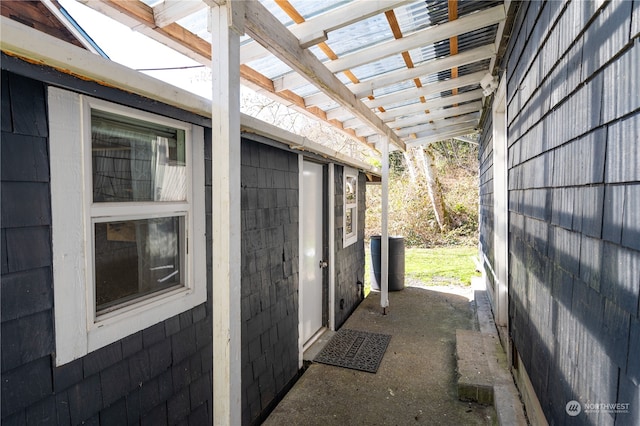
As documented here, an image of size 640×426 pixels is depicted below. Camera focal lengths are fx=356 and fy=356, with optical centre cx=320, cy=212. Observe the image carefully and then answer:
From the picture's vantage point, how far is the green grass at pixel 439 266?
7496mm

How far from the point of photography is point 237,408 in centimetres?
175

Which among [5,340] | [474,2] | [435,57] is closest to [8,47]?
[5,340]

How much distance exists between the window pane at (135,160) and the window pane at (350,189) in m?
3.57

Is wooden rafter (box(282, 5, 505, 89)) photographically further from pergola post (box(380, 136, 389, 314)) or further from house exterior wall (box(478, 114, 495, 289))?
pergola post (box(380, 136, 389, 314))

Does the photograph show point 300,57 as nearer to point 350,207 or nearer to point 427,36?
point 427,36

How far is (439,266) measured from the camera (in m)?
8.85

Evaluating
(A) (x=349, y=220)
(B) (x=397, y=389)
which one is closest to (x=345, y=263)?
(A) (x=349, y=220)

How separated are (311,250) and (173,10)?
289cm

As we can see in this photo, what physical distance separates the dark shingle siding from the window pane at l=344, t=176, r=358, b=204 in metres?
3.19

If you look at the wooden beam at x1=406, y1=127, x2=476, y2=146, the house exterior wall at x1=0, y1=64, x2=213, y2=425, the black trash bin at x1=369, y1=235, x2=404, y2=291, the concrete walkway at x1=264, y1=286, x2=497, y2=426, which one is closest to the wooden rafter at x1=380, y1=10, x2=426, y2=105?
the house exterior wall at x1=0, y1=64, x2=213, y2=425

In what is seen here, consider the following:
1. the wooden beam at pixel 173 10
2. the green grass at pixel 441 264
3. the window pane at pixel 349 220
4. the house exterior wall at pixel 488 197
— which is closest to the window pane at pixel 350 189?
the window pane at pixel 349 220

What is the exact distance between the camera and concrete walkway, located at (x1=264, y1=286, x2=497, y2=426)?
2797 millimetres

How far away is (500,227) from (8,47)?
12.8 feet
